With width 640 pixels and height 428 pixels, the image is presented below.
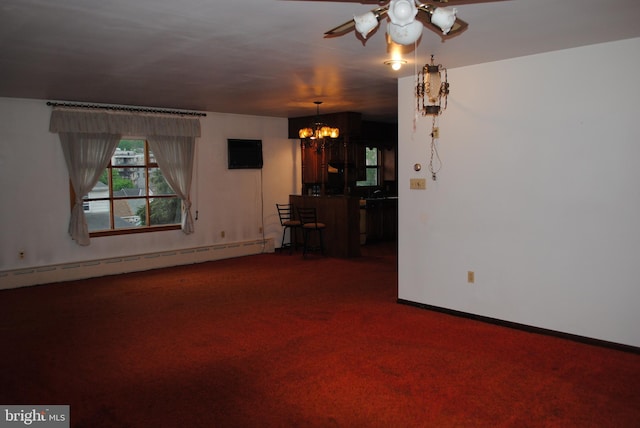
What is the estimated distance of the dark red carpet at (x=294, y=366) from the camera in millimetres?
2912

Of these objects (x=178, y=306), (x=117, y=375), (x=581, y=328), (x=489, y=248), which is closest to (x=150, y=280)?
(x=178, y=306)

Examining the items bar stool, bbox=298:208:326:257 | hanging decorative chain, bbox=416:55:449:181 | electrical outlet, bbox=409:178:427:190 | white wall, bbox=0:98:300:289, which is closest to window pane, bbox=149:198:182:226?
white wall, bbox=0:98:300:289

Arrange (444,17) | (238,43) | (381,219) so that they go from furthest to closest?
(381,219) < (238,43) < (444,17)

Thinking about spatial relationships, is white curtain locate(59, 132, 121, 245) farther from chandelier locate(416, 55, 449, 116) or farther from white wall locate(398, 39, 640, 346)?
chandelier locate(416, 55, 449, 116)

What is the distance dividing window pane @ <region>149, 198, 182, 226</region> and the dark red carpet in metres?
2.05

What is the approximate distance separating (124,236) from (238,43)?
14.4ft

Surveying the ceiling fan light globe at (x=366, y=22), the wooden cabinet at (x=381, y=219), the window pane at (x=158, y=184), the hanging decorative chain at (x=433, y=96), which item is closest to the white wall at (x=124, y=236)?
the window pane at (x=158, y=184)

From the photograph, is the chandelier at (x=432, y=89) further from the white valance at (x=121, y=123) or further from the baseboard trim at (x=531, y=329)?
the white valance at (x=121, y=123)

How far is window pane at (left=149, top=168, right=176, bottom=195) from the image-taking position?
7422mm

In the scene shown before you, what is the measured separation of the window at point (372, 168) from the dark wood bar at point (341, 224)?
189 centimetres

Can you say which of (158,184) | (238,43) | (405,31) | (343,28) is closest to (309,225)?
(158,184)

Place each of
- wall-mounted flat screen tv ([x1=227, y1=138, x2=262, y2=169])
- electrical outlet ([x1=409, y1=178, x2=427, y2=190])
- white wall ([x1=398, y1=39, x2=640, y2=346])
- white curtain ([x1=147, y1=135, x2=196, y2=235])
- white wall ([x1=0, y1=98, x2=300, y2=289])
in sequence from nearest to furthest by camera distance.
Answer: white wall ([x1=398, y1=39, x2=640, y2=346]) → electrical outlet ([x1=409, y1=178, x2=427, y2=190]) → white wall ([x1=0, y1=98, x2=300, y2=289]) → white curtain ([x1=147, y1=135, x2=196, y2=235]) → wall-mounted flat screen tv ([x1=227, y1=138, x2=262, y2=169])

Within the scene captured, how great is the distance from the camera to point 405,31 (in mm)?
1979

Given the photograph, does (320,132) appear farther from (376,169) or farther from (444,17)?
(444,17)
